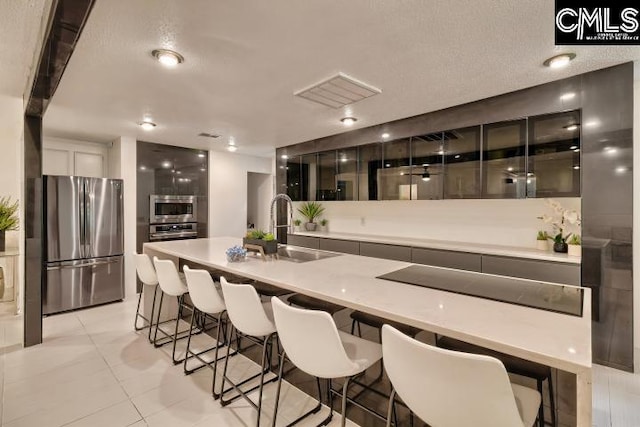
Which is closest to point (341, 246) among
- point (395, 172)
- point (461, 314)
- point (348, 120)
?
point (395, 172)

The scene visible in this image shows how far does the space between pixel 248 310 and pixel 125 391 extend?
1.27m

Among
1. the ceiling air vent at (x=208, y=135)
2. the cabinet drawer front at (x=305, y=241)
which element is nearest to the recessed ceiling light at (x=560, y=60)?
the cabinet drawer front at (x=305, y=241)

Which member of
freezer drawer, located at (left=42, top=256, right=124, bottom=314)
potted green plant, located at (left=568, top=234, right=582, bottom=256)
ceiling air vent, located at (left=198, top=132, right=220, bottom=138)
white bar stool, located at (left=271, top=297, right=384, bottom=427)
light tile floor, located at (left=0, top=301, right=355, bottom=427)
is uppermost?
ceiling air vent, located at (left=198, top=132, right=220, bottom=138)

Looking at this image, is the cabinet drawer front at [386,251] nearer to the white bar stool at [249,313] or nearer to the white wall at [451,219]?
the white wall at [451,219]

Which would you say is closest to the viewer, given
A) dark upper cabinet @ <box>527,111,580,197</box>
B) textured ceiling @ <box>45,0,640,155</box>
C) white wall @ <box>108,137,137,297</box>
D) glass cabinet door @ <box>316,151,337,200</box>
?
textured ceiling @ <box>45,0,640,155</box>

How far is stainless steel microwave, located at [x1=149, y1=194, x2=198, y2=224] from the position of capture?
4.92 meters

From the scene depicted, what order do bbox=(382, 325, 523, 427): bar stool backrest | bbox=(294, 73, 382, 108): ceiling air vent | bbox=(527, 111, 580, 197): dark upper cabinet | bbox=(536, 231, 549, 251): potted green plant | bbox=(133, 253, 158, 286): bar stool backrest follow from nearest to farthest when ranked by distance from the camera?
bbox=(382, 325, 523, 427): bar stool backrest < bbox=(294, 73, 382, 108): ceiling air vent < bbox=(527, 111, 580, 197): dark upper cabinet < bbox=(133, 253, 158, 286): bar stool backrest < bbox=(536, 231, 549, 251): potted green plant

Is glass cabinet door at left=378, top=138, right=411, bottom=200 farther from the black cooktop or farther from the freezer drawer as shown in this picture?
the freezer drawer

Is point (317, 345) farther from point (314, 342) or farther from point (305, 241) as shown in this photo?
point (305, 241)

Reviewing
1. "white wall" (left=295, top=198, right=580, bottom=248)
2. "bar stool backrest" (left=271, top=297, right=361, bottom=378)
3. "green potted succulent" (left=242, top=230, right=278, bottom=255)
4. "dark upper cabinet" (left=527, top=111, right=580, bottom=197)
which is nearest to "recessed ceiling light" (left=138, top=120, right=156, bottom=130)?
"green potted succulent" (left=242, top=230, right=278, bottom=255)

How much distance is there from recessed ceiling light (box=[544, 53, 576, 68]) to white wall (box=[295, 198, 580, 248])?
52.8 inches

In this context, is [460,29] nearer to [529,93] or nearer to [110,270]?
[529,93]

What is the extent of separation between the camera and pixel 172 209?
5156 millimetres

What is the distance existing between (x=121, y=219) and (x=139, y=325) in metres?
1.69
